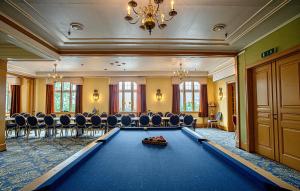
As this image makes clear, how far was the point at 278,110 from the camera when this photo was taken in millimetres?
4094

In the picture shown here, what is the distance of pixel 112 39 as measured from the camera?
4812 millimetres

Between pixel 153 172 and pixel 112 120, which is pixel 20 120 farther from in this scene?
pixel 153 172

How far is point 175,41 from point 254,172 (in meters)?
4.16

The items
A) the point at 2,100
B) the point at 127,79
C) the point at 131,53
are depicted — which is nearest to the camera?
the point at 2,100

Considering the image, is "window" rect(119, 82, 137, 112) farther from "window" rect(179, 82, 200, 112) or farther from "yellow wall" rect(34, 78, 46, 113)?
"yellow wall" rect(34, 78, 46, 113)

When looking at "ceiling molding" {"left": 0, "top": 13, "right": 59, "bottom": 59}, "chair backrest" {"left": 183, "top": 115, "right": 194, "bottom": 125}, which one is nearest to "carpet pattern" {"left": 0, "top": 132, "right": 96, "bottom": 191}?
"ceiling molding" {"left": 0, "top": 13, "right": 59, "bottom": 59}

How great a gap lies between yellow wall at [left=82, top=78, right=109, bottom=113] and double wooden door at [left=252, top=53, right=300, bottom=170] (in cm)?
814

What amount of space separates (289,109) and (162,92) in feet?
24.4

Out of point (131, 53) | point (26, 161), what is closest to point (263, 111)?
point (131, 53)

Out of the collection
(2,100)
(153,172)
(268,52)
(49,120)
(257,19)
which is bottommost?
(49,120)

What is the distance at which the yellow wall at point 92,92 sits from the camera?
10.9 m

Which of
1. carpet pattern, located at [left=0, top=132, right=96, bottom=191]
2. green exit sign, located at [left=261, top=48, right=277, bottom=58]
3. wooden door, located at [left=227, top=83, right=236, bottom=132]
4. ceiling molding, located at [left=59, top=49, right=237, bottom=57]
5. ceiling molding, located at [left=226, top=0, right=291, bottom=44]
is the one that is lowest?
carpet pattern, located at [left=0, top=132, right=96, bottom=191]

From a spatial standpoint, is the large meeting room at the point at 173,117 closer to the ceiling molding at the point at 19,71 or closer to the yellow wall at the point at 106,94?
the ceiling molding at the point at 19,71

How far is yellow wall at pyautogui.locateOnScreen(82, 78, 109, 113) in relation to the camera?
35.8 feet
